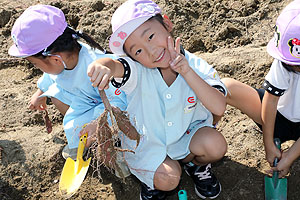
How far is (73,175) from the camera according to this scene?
5.81 feet

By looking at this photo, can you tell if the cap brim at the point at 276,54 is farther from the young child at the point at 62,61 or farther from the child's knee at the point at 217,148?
the young child at the point at 62,61

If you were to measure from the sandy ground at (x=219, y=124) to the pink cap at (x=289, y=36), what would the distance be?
673 mm

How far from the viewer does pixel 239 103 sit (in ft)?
6.22

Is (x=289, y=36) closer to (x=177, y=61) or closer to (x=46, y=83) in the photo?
(x=177, y=61)

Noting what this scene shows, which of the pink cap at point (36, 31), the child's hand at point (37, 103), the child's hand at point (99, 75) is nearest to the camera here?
the child's hand at point (99, 75)

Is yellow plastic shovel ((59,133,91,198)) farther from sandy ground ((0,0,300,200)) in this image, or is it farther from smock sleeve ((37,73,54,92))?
smock sleeve ((37,73,54,92))

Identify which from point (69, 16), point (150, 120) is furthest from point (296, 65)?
point (69, 16)

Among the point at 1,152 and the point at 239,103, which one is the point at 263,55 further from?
the point at 1,152

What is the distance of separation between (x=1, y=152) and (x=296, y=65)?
5.33 ft

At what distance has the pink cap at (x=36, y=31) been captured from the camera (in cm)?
176

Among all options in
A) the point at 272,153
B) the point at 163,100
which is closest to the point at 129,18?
the point at 163,100

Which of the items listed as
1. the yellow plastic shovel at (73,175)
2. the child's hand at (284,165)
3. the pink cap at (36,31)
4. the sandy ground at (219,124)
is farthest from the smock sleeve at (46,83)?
the child's hand at (284,165)

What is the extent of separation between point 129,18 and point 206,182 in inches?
34.3

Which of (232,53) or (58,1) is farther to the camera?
(58,1)
